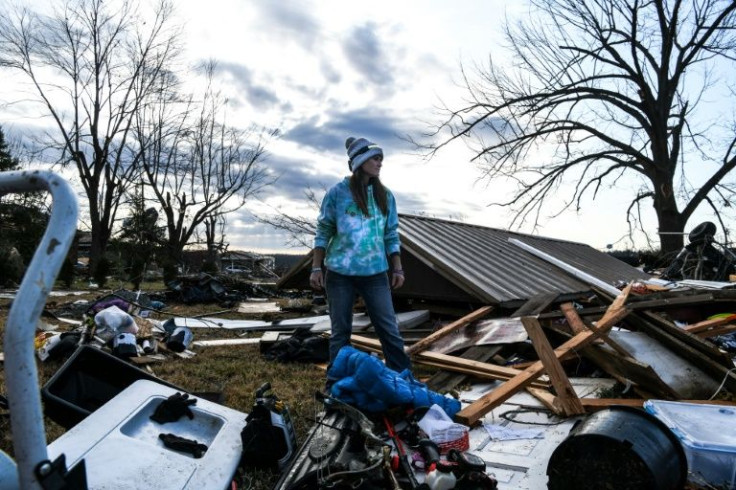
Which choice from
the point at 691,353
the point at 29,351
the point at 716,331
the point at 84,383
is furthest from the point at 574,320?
the point at 29,351

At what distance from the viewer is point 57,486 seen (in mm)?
1203

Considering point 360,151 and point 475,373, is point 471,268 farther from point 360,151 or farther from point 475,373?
point 360,151

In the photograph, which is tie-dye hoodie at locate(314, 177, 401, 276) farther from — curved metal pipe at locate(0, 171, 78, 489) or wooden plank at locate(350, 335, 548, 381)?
curved metal pipe at locate(0, 171, 78, 489)

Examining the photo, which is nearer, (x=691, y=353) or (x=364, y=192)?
(x=364, y=192)

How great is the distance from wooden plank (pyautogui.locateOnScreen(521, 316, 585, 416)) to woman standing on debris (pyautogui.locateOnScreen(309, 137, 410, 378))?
1.10 m

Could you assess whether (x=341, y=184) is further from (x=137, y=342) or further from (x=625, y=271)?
(x=625, y=271)

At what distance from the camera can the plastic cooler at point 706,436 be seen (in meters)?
2.42

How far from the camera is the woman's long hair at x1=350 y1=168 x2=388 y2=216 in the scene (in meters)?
4.23

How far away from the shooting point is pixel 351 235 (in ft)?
13.7

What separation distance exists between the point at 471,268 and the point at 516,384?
4.27 m

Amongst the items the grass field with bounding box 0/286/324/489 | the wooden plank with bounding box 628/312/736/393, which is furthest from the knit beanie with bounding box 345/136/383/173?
the wooden plank with bounding box 628/312/736/393

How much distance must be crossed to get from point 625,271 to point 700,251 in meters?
3.31

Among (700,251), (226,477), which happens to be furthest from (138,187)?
(226,477)

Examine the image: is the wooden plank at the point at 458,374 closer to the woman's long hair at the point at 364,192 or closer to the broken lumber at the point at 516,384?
the broken lumber at the point at 516,384
